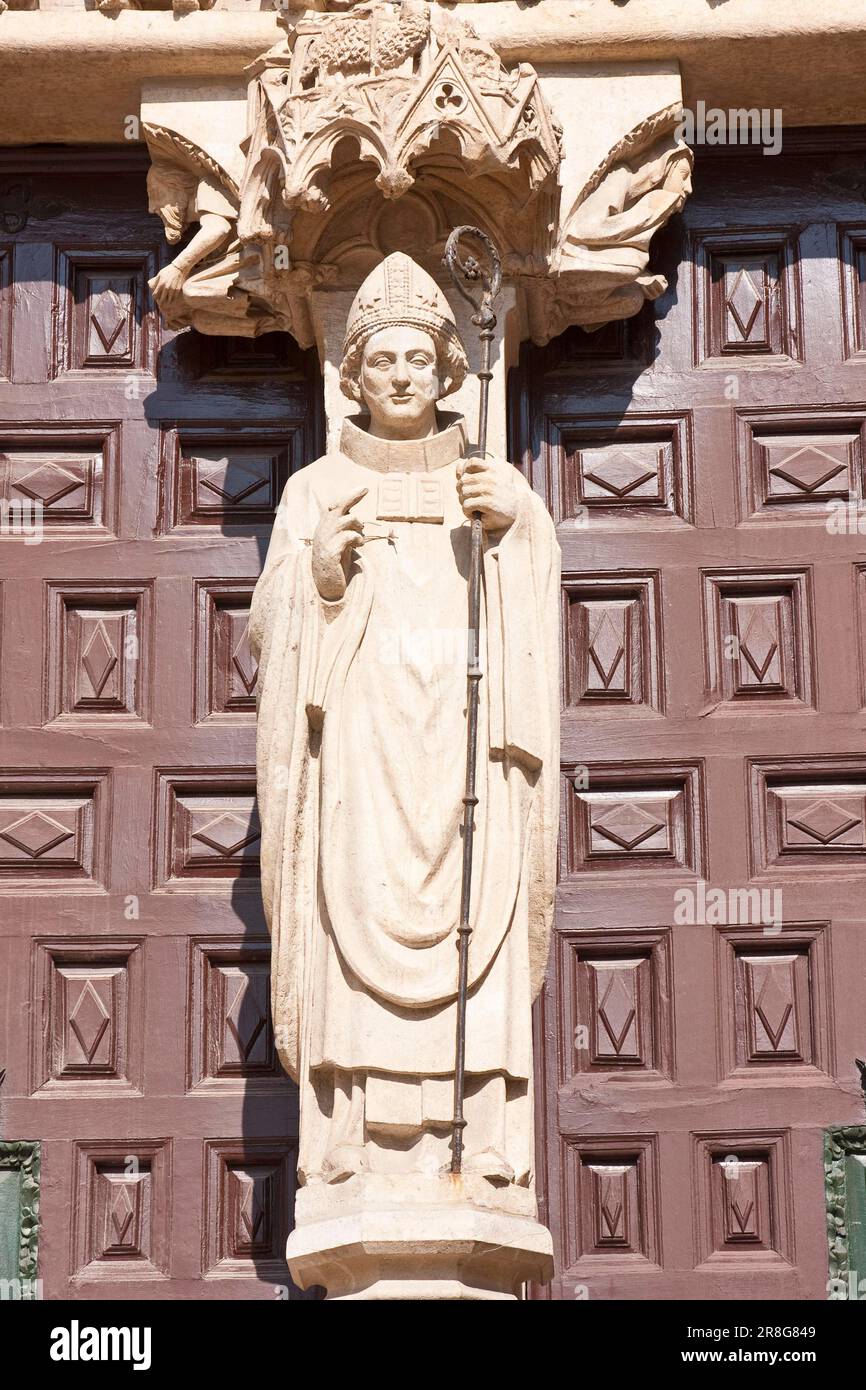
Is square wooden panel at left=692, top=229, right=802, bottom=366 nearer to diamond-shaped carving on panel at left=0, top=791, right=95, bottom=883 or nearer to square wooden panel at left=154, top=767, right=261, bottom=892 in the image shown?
square wooden panel at left=154, top=767, right=261, bottom=892

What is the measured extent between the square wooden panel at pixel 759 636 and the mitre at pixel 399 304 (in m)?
1.32

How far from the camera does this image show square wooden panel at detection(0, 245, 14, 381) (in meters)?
Answer: 8.47

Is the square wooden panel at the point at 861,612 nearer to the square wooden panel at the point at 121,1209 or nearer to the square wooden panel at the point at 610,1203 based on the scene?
the square wooden panel at the point at 610,1203

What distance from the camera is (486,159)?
25.0ft

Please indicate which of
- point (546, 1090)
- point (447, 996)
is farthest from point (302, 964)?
point (546, 1090)

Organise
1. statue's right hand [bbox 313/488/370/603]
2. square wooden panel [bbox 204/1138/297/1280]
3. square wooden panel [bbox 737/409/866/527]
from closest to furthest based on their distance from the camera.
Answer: statue's right hand [bbox 313/488/370/603]
square wooden panel [bbox 204/1138/297/1280]
square wooden panel [bbox 737/409/866/527]

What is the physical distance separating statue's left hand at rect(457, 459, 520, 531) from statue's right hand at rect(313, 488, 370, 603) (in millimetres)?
286

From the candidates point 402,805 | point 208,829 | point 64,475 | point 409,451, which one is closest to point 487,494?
point 409,451

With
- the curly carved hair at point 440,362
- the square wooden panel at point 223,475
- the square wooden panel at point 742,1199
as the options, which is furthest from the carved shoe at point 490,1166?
the square wooden panel at point 223,475

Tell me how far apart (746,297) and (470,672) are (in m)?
2.10

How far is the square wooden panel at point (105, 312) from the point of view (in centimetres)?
847

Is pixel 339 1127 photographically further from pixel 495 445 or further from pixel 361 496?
pixel 495 445

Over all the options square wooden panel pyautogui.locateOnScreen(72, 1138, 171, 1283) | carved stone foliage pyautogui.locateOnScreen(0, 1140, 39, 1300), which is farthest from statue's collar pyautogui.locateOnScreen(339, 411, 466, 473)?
carved stone foliage pyautogui.locateOnScreen(0, 1140, 39, 1300)

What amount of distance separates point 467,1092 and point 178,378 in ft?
9.17
